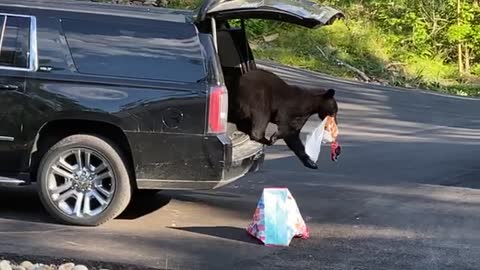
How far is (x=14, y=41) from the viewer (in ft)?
24.0

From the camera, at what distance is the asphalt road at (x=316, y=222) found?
6.48 metres

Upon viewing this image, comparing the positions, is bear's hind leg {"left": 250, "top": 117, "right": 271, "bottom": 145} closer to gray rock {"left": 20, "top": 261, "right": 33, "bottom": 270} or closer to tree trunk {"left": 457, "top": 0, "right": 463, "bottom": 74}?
gray rock {"left": 20, "top": 261, "right": 33, "bottom": 270}

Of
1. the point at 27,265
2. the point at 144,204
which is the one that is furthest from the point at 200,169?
the point at 27,265

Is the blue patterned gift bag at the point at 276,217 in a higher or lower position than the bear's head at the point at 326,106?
lower

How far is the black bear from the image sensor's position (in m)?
7.84

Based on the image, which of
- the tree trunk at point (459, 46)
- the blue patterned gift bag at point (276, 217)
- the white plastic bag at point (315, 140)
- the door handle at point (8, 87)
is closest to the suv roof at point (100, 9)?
the door handle at point (8, 87)

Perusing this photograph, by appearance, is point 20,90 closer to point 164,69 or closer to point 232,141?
point 164,69

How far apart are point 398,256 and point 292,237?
2.94 ft

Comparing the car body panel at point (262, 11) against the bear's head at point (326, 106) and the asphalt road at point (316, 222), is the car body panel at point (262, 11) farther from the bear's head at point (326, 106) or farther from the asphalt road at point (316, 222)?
the asphalt road at point (316, 222)

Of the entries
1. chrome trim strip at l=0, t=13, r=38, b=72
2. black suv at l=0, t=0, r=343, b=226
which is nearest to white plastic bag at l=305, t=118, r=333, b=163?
black suv at l=0, t=0, r=343, b=226

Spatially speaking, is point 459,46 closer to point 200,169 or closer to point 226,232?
point 226,232

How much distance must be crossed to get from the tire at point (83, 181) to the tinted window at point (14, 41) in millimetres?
802

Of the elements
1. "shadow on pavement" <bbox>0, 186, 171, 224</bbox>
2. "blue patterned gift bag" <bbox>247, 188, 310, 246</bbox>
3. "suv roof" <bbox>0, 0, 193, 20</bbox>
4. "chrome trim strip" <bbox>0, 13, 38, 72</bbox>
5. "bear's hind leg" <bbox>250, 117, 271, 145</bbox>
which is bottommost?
"shadow on pavement" <bbox>0, 186, 171, 224</bbox>

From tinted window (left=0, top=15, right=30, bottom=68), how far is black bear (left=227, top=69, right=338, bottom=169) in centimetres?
191
